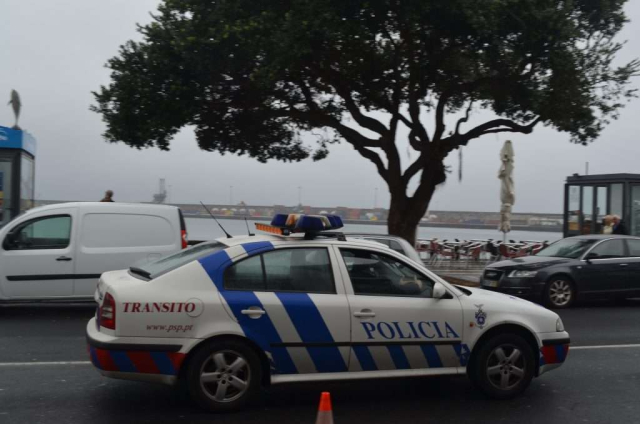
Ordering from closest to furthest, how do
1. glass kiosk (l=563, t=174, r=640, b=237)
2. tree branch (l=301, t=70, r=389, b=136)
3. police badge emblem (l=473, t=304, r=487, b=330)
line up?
1. police badge emblem (l=473, t=304, r=487, b=330)
2. tree branch (l=301, t=70, r=389, b=136)
3. glass kiosk (l=563, t=174, r=640, b=237)

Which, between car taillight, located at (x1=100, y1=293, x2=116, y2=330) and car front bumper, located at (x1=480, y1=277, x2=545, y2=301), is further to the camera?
car front bumper, located at (x1=480, y1=277, x2=545, y2=301)

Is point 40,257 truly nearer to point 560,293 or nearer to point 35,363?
point 35,363

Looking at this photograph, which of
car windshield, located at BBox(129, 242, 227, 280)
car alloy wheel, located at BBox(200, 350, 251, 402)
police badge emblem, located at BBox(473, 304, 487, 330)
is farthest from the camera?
police badge emblem, located at BBox(473, 304, 487, 330)

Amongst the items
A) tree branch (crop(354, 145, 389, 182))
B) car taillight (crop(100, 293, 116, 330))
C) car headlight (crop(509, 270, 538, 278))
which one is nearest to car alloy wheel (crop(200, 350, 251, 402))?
car taillight (crop(100, 293, 116, 330))

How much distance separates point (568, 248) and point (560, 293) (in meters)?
1.27

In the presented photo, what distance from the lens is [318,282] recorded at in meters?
6.11

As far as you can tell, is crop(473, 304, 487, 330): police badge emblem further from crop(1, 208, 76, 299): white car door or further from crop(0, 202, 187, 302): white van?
crop(1, 208, 76, 299): white car door

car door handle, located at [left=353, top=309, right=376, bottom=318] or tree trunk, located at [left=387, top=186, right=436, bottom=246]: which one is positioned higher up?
tree trunk, located at [left=387, top=186, right=436, bottom=246]

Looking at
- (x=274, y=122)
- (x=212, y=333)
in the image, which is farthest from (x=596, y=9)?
(x=212, y=333)

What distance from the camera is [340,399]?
6449mm

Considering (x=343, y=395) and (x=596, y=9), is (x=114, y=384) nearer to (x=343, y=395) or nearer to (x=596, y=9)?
(x=343, y=395)

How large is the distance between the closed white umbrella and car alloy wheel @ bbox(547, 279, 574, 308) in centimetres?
855

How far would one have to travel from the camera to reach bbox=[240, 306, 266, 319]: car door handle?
227 inches

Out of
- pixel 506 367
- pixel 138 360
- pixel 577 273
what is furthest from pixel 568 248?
pixel 138 360
